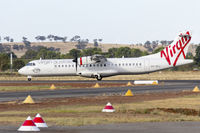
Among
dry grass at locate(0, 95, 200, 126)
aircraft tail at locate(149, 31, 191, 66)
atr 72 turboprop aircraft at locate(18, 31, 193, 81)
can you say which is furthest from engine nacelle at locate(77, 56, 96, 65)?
dry grass at locate(0, 95, 200, 126)

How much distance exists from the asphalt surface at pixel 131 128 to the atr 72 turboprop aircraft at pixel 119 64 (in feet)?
157

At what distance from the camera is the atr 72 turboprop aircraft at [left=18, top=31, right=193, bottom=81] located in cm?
6606

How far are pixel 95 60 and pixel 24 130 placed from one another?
5228cm

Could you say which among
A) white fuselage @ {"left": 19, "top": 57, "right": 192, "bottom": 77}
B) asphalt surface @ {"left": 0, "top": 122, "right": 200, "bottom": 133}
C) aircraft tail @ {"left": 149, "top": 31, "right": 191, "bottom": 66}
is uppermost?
aircraft tail @ {"left": 149, "top": 31, "right": 191, "bottom": 66}

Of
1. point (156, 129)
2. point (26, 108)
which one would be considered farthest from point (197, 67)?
point (156, 129)

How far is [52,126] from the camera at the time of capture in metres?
17.3

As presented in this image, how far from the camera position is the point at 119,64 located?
219 ft

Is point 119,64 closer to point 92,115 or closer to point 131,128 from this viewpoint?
point 92,115

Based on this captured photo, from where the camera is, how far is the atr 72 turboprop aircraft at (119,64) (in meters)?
66.1

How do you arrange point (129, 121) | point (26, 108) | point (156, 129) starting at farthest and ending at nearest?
point (26, 108), point (129, 121), point (156, 129)

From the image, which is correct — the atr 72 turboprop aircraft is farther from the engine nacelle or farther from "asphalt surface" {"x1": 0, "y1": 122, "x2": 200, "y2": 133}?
"asphalt surface" {"x1": 0, "y1": 122, "x2": 200, "y2": 133}

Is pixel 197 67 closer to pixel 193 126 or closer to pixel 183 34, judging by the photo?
pixel 183 34

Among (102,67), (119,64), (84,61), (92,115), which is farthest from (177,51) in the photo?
(92,115)

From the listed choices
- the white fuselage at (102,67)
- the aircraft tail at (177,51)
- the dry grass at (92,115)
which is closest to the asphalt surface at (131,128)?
the dry grass at (92,115)
